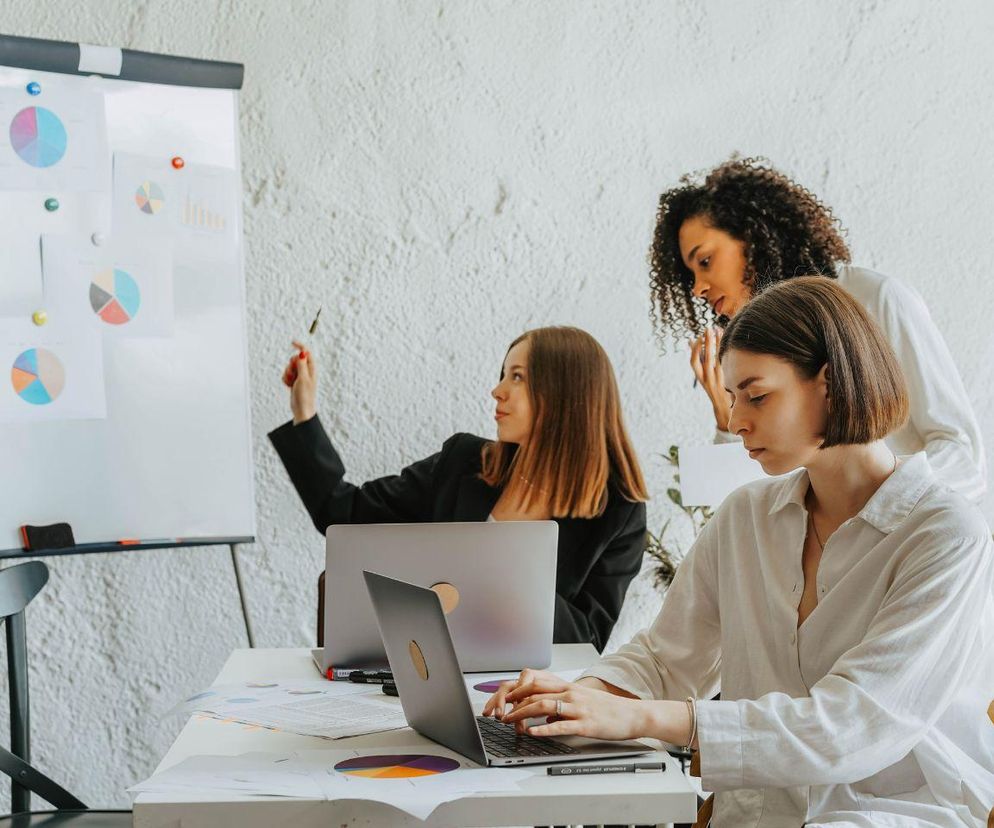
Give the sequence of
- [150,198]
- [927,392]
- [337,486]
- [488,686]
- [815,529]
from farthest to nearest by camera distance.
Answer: [337,486]
[150,198]
[927,392]
[488,686]
[815,529]

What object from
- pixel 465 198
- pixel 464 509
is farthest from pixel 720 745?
pixel 465 198

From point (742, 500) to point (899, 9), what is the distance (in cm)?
201

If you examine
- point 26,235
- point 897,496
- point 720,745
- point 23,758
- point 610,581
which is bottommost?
point 23,758

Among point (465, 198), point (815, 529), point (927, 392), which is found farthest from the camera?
point (465, 198)

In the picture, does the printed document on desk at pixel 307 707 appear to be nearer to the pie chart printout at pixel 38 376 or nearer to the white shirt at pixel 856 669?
the white shirt at pixel 856 669

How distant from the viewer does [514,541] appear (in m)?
1.53

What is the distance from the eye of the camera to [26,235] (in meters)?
2.24

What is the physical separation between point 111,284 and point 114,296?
26 mm

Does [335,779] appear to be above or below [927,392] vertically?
below

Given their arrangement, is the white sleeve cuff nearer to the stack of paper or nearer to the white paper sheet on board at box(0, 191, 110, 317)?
the stack of paper

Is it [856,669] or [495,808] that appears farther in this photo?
[856,669]

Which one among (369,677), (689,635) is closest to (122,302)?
(369,677)

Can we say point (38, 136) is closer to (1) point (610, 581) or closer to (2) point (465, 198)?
(2) point (465, 198)

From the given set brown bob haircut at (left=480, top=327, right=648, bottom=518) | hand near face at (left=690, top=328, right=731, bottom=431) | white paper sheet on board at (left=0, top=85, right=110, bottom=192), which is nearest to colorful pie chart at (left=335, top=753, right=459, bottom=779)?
brown bob haircut at (left=480, top=327, right=648, bottom=518)
